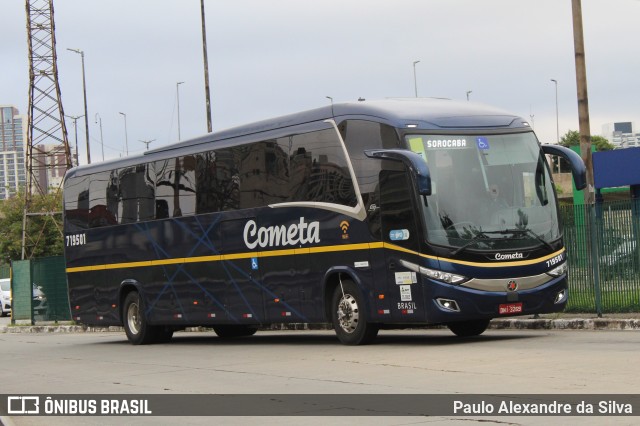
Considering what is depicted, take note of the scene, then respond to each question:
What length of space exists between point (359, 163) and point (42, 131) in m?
37.9

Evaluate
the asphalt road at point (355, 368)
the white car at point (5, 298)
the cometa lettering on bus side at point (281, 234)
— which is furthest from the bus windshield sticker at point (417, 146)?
the white car at point (5, 298)

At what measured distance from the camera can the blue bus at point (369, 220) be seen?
17.0 metres

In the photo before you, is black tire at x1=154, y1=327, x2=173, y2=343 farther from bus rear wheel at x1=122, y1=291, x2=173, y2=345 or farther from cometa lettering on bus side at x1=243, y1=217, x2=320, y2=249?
cometa lettering on bus side at x1=243, y1=217, x2=320, y2=249

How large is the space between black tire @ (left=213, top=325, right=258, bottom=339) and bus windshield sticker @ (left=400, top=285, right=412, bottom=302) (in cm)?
804

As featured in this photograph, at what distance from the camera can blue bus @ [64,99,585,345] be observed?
669 inches

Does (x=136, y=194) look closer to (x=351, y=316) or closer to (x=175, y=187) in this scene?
(x=175, y=187)

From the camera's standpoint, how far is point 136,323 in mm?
24297

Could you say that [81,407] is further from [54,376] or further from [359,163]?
[359,163]

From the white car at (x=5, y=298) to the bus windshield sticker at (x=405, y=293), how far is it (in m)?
36.4

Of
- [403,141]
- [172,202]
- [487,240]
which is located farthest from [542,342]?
[172,202]

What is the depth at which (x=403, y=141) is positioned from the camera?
17141 millimetres

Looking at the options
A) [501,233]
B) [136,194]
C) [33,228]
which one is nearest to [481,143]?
[501,233]

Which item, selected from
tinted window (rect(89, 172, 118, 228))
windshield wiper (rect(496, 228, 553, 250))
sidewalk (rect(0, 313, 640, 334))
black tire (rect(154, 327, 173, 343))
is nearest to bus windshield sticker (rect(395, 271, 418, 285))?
windshield wiper (rect(496, 228, 553, 250))

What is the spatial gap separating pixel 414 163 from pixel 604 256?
19.4 feet
